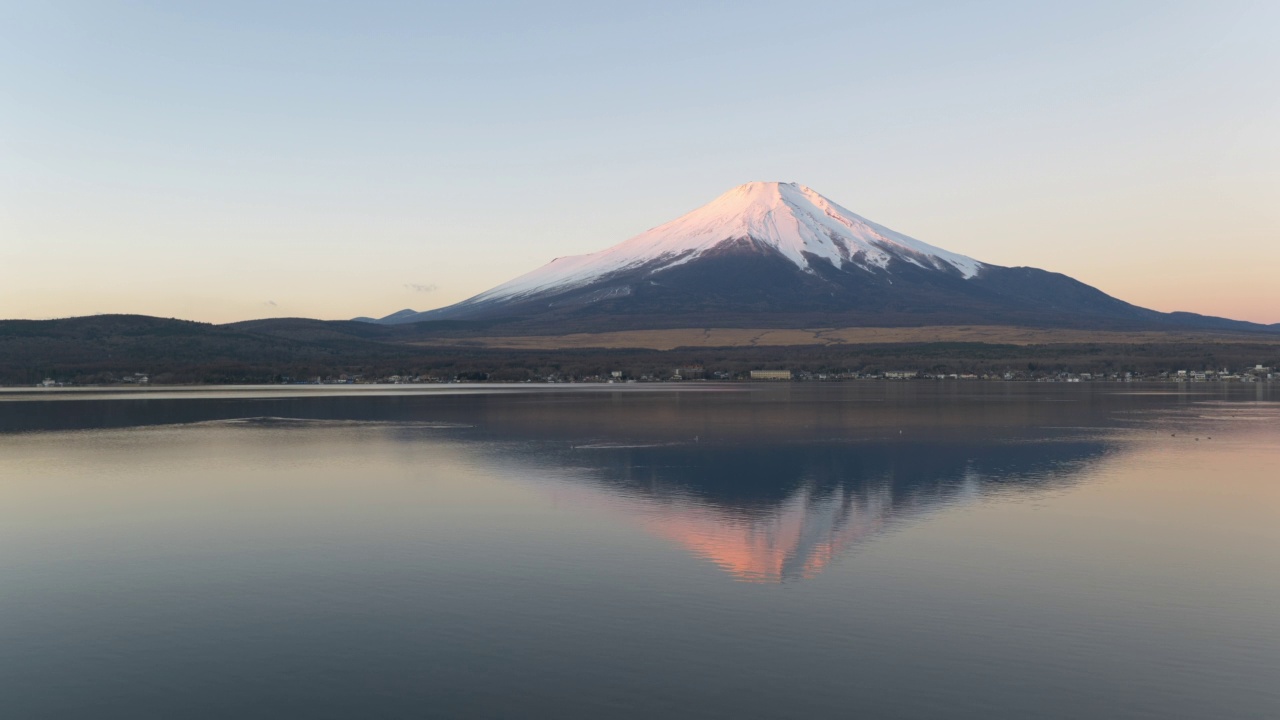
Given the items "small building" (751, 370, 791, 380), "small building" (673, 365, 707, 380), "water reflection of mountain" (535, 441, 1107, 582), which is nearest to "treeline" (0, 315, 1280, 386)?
"small building" (673, 365, 707, 380)

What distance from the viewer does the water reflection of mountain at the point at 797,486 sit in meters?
23.9

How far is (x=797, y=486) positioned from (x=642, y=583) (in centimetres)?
1485

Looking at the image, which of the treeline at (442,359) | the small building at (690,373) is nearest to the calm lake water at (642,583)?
the small building at (690,373)

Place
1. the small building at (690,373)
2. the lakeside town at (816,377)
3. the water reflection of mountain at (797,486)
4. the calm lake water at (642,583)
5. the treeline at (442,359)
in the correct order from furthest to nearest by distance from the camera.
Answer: the small building at (690,373)
the lakeside town at (816,377)
the treeline at (442,359)
the water reflection of mountain at (797,486)
the calm lake water at (642,583)

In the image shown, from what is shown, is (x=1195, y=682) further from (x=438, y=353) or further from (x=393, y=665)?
(x=438, y=353)

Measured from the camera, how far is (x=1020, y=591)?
63.5 ft

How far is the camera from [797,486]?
3391 centimetres

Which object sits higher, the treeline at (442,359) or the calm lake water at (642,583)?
the treeline at (442,359)

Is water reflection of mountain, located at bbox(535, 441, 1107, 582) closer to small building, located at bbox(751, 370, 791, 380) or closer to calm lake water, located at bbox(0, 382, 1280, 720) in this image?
calm lake water, located at bbox(0, 382, 1280, 720)

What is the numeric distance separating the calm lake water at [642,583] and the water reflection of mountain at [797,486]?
193 millimetres

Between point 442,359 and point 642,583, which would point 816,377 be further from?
point 642,583

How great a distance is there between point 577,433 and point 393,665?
4091 centimetres

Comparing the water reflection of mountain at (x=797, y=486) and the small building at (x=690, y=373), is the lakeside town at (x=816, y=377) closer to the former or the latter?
the small building at (x=690, y=373)

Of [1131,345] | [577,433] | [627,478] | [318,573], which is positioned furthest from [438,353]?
[318,573]
